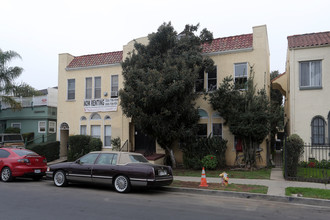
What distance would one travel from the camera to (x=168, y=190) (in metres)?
10.5

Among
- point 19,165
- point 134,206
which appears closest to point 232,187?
point 134,206

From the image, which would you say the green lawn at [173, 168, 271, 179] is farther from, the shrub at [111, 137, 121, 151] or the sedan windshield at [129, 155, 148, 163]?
the shrub at [111, 137, 121, 151]

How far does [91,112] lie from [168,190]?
1106cm

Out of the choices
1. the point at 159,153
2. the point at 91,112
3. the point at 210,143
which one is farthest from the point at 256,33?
the point at 91,112

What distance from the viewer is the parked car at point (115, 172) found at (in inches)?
372

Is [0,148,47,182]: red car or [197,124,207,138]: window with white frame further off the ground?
[197,124,207,138]: window with white frame

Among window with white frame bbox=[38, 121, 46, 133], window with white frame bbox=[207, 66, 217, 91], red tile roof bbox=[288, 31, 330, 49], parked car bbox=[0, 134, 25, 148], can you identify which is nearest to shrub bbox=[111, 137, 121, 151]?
parked car bbox=[0, 134, 25, 148]

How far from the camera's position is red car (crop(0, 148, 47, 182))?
11617mm

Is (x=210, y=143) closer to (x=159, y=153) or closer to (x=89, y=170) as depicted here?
(x=159, y=153)

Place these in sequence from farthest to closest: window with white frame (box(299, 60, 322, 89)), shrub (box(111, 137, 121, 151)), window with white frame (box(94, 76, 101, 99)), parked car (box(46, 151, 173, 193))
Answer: window with white frame (box(94, 76, 101, 99)) → shrub (box(111, 137, 121, 151)) → window with white frame (box(299, 60, 322, 89)) → parked car (box(46, 151, 173, 193))

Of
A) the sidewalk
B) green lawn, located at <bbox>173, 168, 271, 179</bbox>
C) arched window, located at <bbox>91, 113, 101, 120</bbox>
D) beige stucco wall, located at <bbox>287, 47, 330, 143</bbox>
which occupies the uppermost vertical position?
beige stucco wall, located at <bbox>287, 47, 330, 143</bbox>

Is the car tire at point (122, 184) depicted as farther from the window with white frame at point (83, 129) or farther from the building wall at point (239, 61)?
the window with white frame at point (83, 129)

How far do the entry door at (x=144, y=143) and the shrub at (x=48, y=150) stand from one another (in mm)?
5581

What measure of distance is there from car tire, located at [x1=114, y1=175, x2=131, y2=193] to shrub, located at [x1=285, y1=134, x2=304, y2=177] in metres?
6.34
